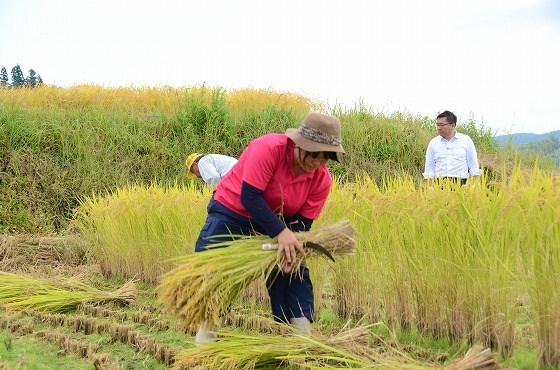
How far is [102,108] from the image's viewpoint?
10.8 m

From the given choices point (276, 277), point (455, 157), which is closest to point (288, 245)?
point (276, 277)

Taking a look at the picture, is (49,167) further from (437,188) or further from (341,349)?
(341,349)

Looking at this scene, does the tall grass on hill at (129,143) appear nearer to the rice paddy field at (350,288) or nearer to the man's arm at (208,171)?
the rice paddy field at (350,288)

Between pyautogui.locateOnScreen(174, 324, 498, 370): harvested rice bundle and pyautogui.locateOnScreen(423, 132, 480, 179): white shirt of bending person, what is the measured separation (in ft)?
10.6

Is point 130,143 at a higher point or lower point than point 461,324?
higher

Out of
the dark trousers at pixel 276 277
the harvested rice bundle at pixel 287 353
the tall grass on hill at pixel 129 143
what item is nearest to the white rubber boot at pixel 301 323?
the dark trousers at pixel 276 277

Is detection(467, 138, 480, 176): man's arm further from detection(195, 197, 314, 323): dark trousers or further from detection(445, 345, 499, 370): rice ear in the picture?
detection(445, 345, 499, 370): rice ear

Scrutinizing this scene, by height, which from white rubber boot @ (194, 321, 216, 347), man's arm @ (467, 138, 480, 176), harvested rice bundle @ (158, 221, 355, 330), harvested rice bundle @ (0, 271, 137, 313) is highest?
man's arm @ (467, 138, 480, 176)

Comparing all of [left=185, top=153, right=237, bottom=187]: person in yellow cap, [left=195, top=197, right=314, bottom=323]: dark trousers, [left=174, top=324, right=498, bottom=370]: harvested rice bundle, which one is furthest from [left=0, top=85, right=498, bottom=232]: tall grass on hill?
[left=174, top=324, right=498, bottom=370]: harvested rice bundle

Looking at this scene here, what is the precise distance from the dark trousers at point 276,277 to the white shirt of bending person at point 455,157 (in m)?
2.84

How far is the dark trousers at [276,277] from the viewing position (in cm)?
318

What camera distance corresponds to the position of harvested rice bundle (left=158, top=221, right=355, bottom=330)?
9.60ft

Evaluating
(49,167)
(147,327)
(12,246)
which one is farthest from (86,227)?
(147,327)

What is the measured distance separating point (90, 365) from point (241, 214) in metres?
1.07
